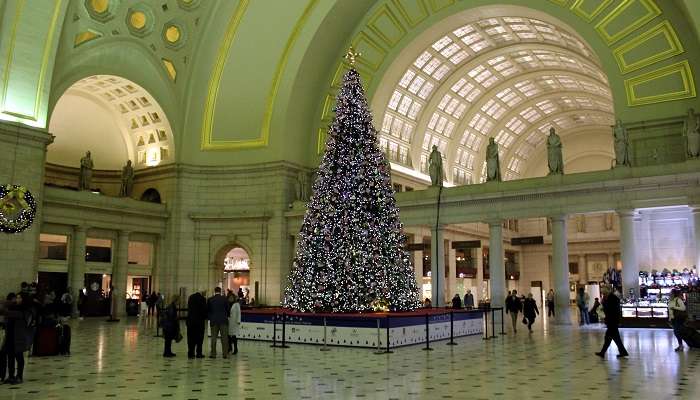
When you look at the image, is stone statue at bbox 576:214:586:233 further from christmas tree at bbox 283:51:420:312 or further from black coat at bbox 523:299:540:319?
christmas tree at bbox 283:51:420:312

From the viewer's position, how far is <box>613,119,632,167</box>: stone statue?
2319 cm

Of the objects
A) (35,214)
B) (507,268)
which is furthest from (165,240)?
(507,268)

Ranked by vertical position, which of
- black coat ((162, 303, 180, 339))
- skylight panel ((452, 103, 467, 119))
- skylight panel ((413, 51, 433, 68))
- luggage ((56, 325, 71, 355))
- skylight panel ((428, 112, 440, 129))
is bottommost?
luggage ((56, 325, 71, 355))

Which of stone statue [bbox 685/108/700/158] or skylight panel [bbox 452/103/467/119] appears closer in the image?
stone statue [bbox 685/108/700/158]

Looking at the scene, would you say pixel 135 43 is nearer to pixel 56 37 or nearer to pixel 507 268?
pixel 56 37

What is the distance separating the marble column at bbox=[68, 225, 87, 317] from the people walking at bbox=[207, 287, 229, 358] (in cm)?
1549

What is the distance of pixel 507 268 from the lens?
1903 inches

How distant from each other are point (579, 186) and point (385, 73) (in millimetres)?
11951

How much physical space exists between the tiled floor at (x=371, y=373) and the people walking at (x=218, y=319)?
46cm

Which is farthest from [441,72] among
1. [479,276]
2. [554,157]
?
[479,276]

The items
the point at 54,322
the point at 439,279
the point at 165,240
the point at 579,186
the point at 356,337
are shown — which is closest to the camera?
the point at 54,322

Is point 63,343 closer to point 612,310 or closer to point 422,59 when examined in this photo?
point 612,310

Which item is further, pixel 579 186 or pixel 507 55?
pixel 507 55

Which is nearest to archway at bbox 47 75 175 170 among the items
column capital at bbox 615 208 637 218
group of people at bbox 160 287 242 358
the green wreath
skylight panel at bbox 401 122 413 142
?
the green wreath
